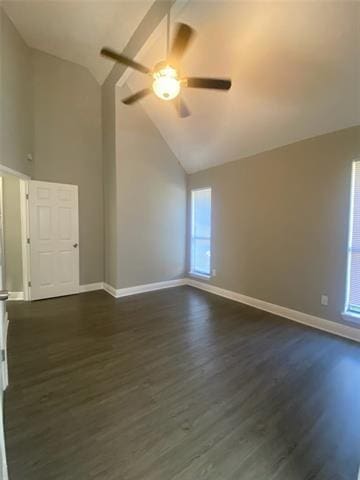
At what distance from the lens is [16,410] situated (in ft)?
5.95

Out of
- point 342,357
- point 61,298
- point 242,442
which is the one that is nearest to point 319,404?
point 242,442

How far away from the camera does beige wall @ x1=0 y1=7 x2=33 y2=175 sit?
3.19 m

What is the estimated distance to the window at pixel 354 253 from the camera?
300 centimetres

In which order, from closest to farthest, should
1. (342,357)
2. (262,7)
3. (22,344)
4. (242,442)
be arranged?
1. (242,442)
2. (262,7)
3. (342,357)
4. (22,344)

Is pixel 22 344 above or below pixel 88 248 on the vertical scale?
below

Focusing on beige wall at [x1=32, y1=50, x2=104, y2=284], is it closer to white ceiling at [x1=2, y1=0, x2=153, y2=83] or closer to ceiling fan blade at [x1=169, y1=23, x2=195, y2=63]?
white ceiling at [x1=2, y1=0, x2=153, y2=83]

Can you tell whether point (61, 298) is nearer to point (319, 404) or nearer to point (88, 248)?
point (88, 248)

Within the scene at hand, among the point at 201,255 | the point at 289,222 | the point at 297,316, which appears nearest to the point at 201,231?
the point at 201,255

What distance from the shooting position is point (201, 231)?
5434 millimetres

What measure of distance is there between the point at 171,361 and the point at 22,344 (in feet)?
5.79

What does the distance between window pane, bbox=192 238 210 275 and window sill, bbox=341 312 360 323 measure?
266 centimetres

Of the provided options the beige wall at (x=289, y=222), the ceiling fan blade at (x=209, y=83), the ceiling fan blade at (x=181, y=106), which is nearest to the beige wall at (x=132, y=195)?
the beige wall at (x=289, y=222)

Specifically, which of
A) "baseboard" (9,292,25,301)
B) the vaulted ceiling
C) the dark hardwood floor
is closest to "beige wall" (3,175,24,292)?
"baseboard" (9,292,25,301)

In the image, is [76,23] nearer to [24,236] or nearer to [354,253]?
[24,236]
